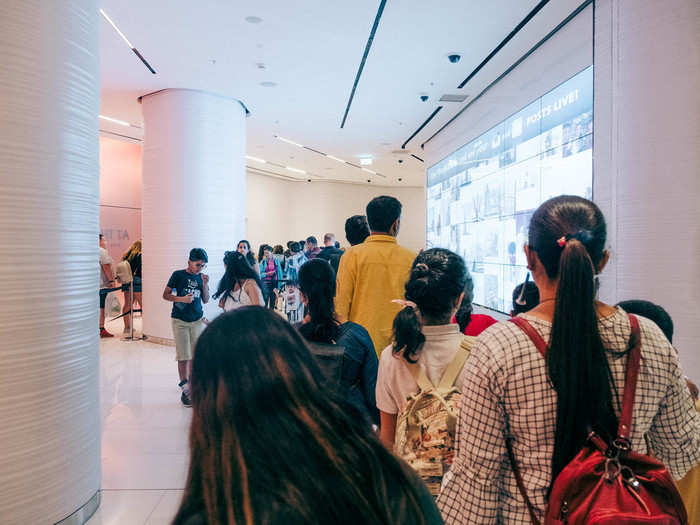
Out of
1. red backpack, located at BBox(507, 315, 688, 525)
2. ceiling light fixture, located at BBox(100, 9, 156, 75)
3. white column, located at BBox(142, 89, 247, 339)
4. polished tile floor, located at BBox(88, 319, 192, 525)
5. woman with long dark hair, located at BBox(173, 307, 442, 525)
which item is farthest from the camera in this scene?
white column, located at BBox(142, 89, 247, 339)

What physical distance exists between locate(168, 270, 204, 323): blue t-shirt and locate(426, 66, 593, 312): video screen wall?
11.5 feet

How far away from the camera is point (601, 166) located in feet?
14.8

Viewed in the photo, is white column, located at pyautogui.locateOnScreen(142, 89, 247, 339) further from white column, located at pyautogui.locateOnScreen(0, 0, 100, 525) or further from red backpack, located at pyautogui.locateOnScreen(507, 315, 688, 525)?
red backpack, located at pyautogui.locateOnScreen(507, 315, 688, 525)

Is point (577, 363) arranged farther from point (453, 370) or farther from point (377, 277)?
point (377, 277)

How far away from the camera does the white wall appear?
1730cm

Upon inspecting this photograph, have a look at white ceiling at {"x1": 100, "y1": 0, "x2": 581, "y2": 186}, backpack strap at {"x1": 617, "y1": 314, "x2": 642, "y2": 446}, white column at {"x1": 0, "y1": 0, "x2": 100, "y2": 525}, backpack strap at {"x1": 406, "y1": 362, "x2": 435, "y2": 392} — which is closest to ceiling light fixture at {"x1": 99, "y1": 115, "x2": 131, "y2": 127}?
white ceiling at {"x1": 100, "y1": 0, "x2": 581, "y2": 186}

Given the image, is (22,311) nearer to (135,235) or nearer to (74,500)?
(74,500)

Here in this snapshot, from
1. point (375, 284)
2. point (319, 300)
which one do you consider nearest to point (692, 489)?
point (319, 300)

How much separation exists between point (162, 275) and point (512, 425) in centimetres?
779

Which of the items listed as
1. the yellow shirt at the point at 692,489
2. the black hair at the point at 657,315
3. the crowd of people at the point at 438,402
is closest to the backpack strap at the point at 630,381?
the crowd of people at the point at 438,402

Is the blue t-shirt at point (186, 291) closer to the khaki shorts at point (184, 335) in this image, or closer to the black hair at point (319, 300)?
the khaki shorts at point (184, 335)

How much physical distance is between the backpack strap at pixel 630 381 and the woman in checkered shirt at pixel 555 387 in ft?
0.05

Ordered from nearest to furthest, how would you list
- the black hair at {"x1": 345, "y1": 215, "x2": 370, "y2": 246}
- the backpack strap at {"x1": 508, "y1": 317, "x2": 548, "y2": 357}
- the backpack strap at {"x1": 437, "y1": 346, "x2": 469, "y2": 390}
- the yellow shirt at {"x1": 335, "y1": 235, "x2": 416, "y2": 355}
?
the backpack strap at {"x1": 508, "y1": 317, "x2": 548, "y2": 357} → the backpack strap at {"x1": 437, "y1": 346, "x2": 469, "y2": 390} → the yellow shirt at {"x1": 335, "y1": 235, "x2": 416, "y2": 355} → the black hair at {"x1": 345, "y1": 215, "x2": 370, "y2": 246}

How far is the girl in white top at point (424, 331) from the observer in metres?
1.52
